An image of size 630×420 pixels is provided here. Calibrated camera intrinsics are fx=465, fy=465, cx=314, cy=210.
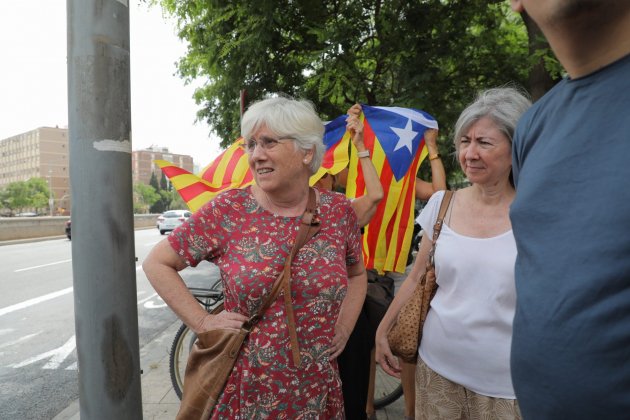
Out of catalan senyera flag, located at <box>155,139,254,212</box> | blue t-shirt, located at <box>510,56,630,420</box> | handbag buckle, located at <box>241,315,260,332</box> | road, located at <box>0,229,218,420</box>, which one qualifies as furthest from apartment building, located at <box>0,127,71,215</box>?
blue t-shirt, located at <box>510,56,630,420</box>

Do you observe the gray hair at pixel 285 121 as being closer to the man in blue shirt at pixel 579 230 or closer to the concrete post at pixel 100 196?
the concrete post at pixel 100 196

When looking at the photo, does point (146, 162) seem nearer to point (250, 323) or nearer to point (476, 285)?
point (250, 323)

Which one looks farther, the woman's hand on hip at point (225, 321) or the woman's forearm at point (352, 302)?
the woman's forearm at point (352, 302)

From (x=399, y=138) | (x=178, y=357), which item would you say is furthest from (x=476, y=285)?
(x=178, y=357)

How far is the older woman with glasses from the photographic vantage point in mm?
1734

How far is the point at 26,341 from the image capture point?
19.8 ft

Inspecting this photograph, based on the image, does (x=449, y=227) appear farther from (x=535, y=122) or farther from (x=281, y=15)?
(x=281, y=15)

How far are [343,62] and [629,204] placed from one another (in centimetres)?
487

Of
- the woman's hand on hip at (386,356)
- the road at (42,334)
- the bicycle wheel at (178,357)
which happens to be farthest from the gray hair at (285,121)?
the road at (42,334)

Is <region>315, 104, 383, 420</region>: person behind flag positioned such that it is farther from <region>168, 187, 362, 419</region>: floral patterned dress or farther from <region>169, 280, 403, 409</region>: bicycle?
<region>169, 280, 403, 409</region>: bicycle

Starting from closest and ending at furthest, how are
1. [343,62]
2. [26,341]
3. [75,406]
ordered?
[75,406] → [343,62] → [26,341]

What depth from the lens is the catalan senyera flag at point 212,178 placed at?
3438 mm

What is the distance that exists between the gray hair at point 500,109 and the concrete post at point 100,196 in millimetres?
1448

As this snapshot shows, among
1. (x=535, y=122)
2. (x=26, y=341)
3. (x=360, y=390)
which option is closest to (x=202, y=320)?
(x=360, y=390)
